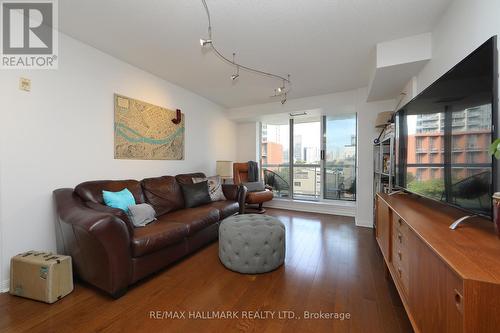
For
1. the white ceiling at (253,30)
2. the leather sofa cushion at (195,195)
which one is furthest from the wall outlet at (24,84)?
the leather sofa cushion at (195,195)

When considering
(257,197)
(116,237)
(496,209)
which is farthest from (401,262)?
(257,197)

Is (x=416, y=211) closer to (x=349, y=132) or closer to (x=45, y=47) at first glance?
(x=349, y=132)

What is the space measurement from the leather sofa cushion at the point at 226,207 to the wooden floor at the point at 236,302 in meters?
0.71

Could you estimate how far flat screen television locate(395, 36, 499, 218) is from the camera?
39.2 inches

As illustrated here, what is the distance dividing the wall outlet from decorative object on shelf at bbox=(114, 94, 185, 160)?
2.59ft

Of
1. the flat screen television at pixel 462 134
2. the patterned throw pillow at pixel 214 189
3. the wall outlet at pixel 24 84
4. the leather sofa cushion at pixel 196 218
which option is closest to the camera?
the flat screen television at pixel 462 134

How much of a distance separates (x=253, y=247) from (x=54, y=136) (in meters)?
2.28

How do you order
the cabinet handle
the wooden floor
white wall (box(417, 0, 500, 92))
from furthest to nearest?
the wooden floor < white wall (box(417, 0, 500, 92)) < the cabinet handle

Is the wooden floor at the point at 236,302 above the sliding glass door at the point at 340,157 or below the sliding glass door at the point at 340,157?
below

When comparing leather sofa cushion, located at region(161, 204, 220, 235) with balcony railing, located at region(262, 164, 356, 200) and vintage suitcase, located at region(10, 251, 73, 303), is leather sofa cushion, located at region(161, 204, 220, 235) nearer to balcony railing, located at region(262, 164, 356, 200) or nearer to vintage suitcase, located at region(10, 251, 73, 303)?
vintage suitcase, located at region(10, 251, 73, 303)

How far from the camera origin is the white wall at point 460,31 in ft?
4.09

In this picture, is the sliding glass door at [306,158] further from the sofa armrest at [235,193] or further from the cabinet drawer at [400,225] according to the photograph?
the cabinet drawer at [400,225]

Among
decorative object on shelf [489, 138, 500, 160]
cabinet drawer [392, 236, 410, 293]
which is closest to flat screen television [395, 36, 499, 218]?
decorative object on shelf [489, 138, 500, 160]

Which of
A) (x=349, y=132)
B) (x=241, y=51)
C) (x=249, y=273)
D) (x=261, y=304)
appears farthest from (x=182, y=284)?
(x=349, y=132)
